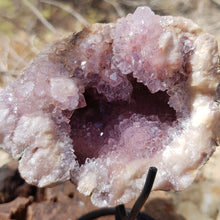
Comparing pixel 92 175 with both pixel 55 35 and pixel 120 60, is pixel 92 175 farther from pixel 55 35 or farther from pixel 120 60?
pixel 55 35

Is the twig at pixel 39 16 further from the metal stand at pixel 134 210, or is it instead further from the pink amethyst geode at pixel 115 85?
the pink amethyst geode at pixel 115 85

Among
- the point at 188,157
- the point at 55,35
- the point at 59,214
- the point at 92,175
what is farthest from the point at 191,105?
the point at 55,35

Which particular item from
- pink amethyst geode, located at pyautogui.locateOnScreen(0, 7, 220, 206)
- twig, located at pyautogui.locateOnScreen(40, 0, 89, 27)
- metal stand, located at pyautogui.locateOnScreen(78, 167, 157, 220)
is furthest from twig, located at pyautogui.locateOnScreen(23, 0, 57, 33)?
pink amethyst geode, located at pyautogui.locateOnScreen(0, 7, 220, 206)

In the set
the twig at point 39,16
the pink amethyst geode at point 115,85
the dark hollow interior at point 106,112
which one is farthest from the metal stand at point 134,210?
the twig at point 39,16

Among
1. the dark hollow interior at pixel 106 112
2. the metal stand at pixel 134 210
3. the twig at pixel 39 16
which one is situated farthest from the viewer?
the twig at pixel 39 16

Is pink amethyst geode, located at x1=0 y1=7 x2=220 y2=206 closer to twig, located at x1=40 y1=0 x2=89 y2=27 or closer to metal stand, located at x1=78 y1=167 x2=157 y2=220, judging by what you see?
metal stand, located at x1=78 y1=167 x2=157 y2=220

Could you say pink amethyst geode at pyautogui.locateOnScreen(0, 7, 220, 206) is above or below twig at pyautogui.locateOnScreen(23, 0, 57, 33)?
above
